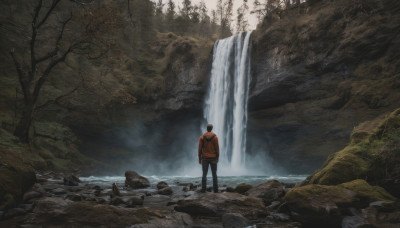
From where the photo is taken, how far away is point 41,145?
66.4ft

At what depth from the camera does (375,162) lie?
21.2 feet

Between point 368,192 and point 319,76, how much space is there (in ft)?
58.0

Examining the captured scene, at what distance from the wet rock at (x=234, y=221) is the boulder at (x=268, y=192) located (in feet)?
6.41

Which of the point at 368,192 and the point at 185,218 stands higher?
the point at 368,192

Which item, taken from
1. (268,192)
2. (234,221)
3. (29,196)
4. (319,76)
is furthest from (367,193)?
(319,76)

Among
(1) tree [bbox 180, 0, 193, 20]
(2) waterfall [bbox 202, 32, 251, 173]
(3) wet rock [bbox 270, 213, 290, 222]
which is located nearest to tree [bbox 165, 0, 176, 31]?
(1) tree [bbox 180, 0, 193, 20]

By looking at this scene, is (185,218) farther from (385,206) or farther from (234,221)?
(385,206)

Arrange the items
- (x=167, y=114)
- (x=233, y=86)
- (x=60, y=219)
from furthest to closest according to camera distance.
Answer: (x=167, y=114)
(x=233, y=86)
(x=60, y=219)

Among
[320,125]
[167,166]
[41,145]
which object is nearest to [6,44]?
[41,145]

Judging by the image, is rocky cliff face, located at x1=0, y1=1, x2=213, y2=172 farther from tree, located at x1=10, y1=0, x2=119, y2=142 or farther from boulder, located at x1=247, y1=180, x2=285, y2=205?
boulder, located at x1=247, y1=180, x2=285, y2=205

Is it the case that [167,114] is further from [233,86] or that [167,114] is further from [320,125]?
[320,125]

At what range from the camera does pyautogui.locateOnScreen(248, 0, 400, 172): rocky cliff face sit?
18031mm

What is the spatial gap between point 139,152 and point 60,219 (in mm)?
26688

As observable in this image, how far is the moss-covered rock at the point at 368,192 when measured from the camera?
5238 millimetres
